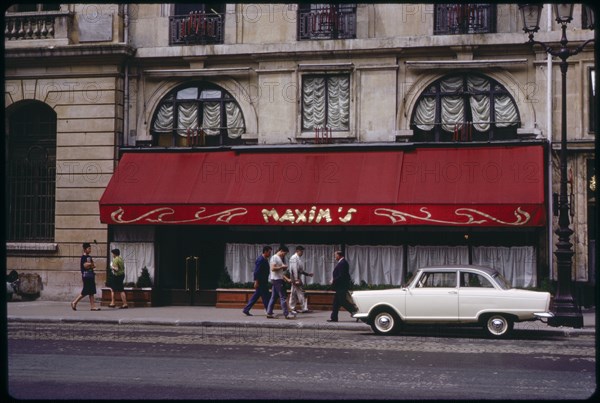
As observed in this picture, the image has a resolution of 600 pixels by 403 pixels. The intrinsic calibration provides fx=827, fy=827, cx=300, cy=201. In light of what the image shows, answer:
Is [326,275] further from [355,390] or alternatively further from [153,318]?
[355,390]

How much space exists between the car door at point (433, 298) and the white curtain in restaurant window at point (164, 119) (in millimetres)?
10727

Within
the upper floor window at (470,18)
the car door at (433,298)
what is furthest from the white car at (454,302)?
the upper floor window at (470,18)

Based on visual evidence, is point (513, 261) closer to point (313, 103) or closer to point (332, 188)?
point (332, 188)

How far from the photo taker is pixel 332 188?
22.7 meters

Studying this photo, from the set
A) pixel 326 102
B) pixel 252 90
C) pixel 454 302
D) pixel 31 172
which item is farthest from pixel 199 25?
pixel 454 302

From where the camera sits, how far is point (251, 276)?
23.4m

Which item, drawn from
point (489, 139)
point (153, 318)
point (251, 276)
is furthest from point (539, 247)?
point (153, 318)

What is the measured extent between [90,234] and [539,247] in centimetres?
1278

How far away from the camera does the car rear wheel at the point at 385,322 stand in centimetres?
1730

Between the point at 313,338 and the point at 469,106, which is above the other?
Result: the point at 469,106

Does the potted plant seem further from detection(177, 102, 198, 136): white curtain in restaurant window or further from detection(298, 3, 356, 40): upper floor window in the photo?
detection(298, 3, 356, 40): upper floor window

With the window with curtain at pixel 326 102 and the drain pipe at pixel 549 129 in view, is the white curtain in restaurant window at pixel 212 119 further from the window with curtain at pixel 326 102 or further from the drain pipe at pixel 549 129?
the drain pipe at pixel 549 129

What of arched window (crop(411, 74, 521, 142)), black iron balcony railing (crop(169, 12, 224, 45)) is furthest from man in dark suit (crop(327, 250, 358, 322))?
black iron balcony railing (crop(169, 12, 224, 45))

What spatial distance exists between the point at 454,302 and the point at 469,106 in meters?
7.87
